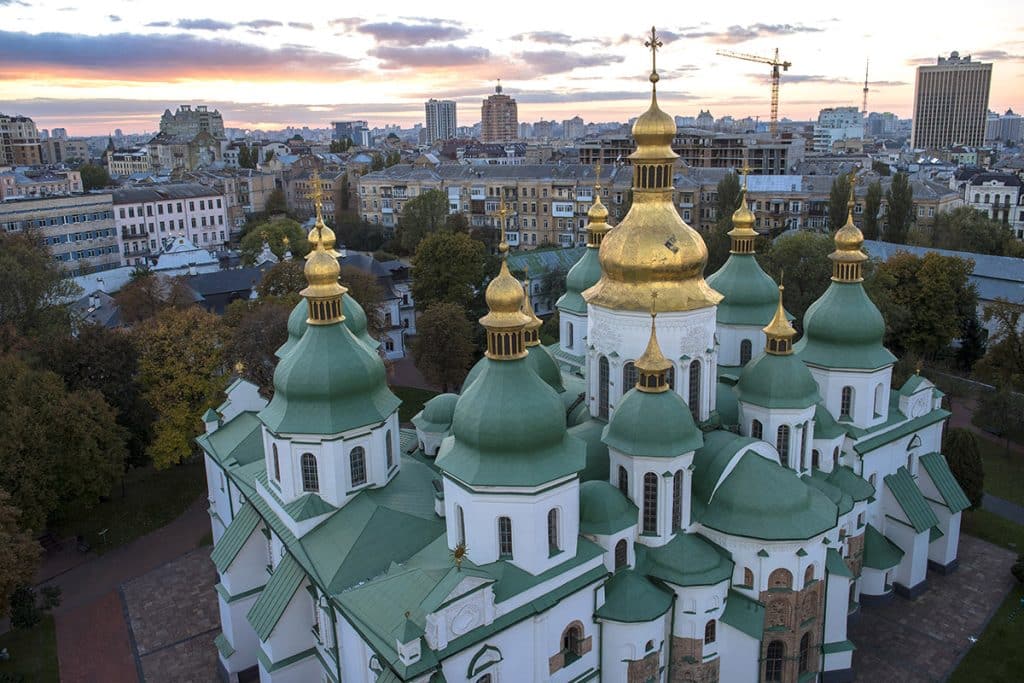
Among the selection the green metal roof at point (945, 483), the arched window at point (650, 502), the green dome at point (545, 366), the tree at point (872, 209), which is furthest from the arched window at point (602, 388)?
the tree at point (872, 209)

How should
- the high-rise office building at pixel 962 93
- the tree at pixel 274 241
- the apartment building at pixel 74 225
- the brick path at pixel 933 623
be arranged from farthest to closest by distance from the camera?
the high-rise office building at pixel 962 93 < the apartment building at pixel 74 225 < the tree at pixel 274 241 < the brick path at pixel 933 623

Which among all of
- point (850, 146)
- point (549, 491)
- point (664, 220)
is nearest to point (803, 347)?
point (664, 220)

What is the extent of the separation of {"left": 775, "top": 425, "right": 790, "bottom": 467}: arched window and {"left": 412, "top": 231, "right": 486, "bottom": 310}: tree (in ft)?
102

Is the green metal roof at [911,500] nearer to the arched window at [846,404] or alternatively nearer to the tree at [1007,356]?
the arched window at [846,404]

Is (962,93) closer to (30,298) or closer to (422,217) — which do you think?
(422,217)

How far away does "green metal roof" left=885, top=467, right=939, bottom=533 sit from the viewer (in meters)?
26.2

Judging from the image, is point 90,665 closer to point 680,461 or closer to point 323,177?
point 680,461

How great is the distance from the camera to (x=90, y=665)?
79.6 feet

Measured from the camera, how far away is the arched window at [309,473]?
21.3 m

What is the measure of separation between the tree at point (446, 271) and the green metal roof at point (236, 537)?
28.3 m

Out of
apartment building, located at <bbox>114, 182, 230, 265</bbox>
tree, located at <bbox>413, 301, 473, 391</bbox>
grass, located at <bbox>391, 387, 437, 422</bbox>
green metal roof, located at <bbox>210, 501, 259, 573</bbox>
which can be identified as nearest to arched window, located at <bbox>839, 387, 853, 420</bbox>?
green metal roof, located at <bbox>210, 501, 259, 573</bbox>

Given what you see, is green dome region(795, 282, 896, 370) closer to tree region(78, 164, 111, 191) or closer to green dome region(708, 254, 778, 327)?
green dome region(708, 254, 778, 327)

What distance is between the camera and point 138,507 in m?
34.1

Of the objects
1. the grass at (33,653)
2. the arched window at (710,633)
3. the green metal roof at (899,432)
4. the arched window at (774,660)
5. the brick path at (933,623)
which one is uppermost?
the green metal roof at (899,432)
